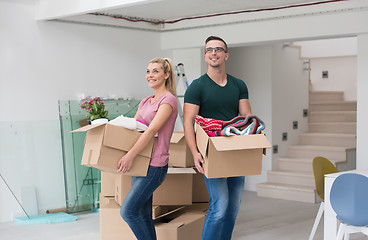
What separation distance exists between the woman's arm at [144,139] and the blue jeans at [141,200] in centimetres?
14

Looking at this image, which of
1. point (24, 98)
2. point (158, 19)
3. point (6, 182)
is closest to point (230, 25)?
point (158, 19)

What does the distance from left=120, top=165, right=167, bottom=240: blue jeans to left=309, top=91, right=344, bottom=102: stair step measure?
5.70 m

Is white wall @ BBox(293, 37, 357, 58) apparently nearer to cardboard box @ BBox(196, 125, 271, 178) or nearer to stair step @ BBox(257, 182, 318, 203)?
stair step @ BBox(257, 182, 318, 203)

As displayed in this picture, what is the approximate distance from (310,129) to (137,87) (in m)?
2.95

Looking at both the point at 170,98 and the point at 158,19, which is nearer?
the point at 170,98

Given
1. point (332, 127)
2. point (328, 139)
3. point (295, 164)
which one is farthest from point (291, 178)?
point (332, 127)

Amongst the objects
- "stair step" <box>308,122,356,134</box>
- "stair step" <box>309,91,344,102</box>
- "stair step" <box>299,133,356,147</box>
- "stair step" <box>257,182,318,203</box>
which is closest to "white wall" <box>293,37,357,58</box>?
"stair step" <box>309,91,344,102</box>

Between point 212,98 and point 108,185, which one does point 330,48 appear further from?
point 212,98

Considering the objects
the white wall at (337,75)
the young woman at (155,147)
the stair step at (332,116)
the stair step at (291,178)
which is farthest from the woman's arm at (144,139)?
the white wall at (337,75)

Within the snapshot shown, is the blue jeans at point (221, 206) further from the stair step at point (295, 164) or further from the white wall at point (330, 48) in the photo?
the white wall at point (330, 48)

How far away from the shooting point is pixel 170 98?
10.1 ft

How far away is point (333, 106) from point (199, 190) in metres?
4.51

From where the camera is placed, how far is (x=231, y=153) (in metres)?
2.97

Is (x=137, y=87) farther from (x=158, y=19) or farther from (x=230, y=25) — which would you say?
(x=230, y=25)
